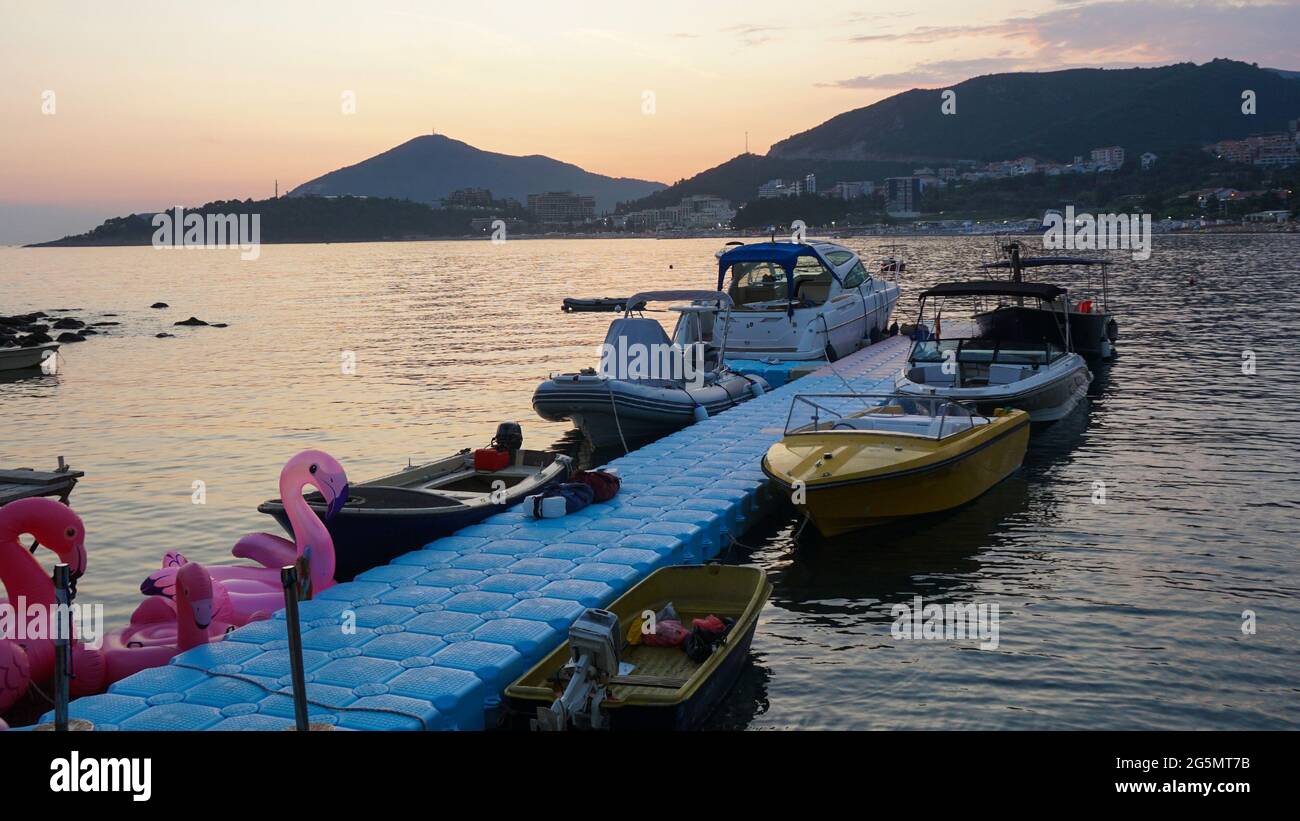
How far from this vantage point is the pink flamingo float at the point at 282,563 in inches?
454

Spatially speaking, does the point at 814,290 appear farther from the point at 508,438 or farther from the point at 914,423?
the point at 508,438

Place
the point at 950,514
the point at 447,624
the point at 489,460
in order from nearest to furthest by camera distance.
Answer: the point at 447,624 < the point at 950,514 < the point at 489,460

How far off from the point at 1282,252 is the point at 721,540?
9252 centimetres

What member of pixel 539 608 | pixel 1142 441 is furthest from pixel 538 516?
pixel 1142 441

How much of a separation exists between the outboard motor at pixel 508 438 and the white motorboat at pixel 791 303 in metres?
11.7

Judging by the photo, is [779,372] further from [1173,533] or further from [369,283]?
[369,283]

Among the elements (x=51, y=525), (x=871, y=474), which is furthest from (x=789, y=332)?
(x=51, y=525)

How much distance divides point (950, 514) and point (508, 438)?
22.0 ft

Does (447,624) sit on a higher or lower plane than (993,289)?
lower

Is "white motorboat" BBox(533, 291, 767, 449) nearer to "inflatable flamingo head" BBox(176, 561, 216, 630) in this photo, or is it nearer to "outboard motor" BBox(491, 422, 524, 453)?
"outboard motor" BBox(491, 422, 524, 453)

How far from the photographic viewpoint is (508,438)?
16.6 m

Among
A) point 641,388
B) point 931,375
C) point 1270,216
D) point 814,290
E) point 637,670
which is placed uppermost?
point 1270,216

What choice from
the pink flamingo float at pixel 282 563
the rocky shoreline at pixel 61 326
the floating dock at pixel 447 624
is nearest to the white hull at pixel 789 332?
the floating dock at pixel 447 624

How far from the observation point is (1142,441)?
21.8 metres
